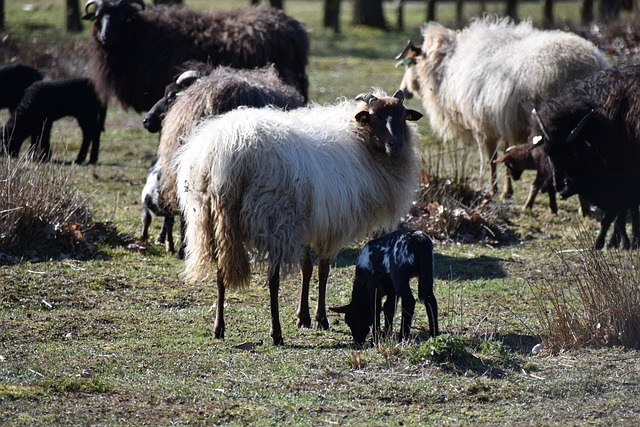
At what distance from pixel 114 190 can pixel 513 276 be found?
250 inches

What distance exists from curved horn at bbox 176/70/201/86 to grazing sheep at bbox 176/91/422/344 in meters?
2.15

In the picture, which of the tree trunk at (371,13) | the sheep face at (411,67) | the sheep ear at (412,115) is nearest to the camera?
the sheep ear at (412,115)

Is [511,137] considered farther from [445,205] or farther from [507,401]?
[507,401]

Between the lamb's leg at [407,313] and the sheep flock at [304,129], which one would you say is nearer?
the lamb's leg at [407,313]

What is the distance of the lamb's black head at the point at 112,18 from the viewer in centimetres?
1416

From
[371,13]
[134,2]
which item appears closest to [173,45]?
[134,2]

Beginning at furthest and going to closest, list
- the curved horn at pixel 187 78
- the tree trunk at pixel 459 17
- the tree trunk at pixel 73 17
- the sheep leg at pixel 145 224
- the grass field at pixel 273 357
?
1. the tree trunk at pixel 73 17
2. the tree trunk at pixel 459 17
3. the sheep leg at pixel 145 224
4. the curved horn at pixel 187 78
5. the grass field at pixel 273 357

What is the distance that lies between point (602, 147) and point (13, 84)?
9924 mm

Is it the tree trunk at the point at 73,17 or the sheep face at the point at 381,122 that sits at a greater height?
the sheep face at the point at 381,122

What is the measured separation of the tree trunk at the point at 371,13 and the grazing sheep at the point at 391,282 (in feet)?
81.7

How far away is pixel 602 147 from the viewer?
11.2 metres

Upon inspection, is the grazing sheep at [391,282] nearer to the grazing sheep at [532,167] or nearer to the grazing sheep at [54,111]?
the grazing sheep at [532,167]

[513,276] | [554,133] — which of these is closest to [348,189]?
[513,276]

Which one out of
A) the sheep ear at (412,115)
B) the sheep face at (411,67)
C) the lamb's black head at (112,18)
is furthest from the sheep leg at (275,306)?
the sheep face at (411,67)
